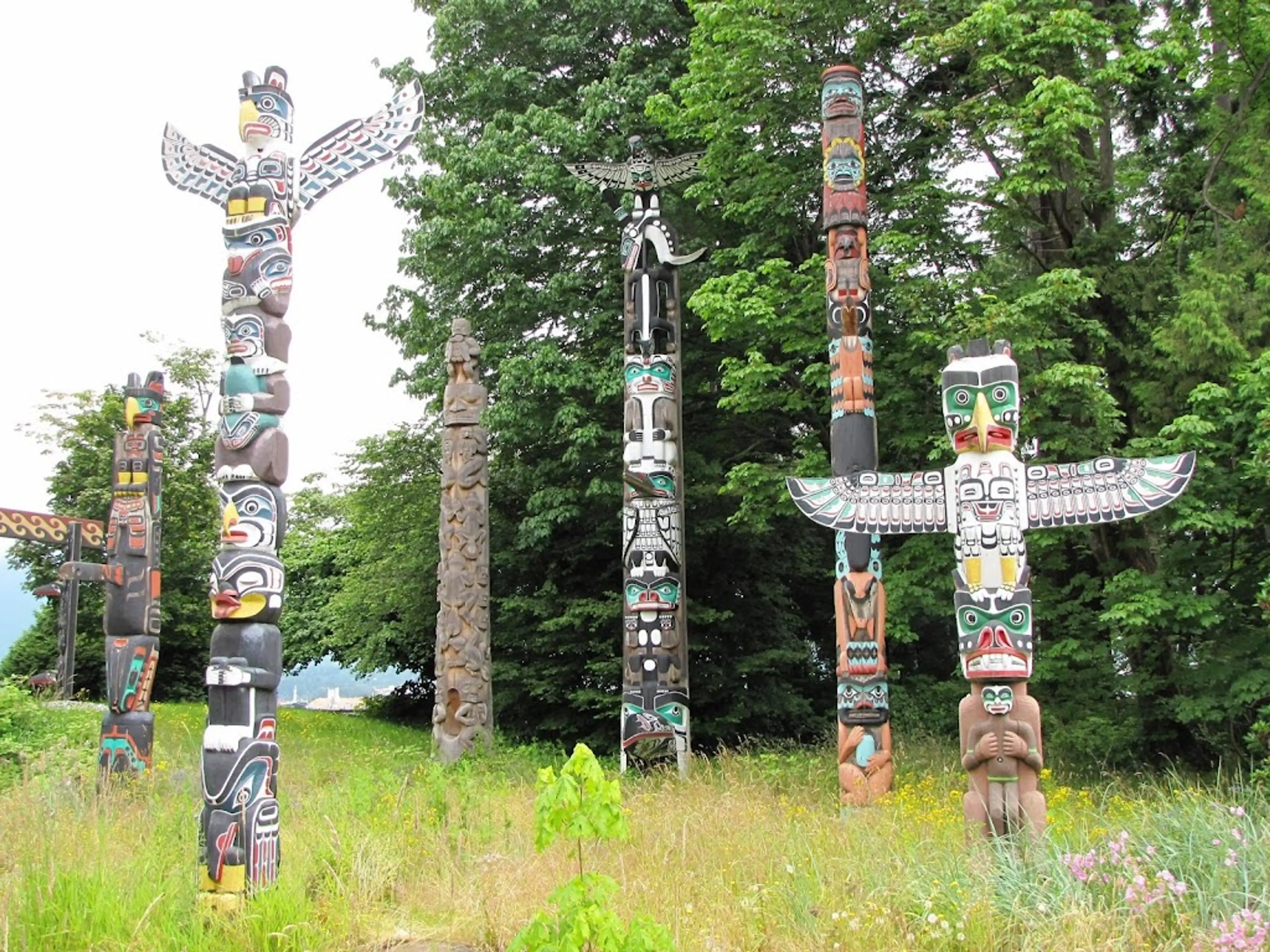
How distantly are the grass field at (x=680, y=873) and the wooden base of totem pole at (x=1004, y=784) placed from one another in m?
0.20

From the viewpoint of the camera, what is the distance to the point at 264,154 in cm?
637

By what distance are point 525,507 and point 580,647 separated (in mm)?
2255

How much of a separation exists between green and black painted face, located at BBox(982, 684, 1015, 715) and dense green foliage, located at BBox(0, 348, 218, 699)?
61.1 feet

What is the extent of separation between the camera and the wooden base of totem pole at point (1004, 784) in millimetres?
6234

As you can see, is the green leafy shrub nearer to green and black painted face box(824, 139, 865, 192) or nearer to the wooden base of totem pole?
the wooden base of totem pole

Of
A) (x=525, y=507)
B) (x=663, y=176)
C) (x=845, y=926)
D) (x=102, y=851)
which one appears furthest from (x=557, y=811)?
(x=525, y=507)

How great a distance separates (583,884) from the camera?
3791mm

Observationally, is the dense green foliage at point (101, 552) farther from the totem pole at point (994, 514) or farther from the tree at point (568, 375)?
the totem pole at point (994, 514)

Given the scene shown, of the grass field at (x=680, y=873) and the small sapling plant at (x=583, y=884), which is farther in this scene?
the grass field at (x=680, y=873)

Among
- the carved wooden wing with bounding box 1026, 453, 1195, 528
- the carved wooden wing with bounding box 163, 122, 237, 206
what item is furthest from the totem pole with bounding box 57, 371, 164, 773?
the carved wooden wing with bounding box 1026, 453, 1195, 528

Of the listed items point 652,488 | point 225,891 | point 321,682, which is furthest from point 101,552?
point 225,891

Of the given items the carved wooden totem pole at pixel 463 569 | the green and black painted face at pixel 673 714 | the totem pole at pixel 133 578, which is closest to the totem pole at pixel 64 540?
the totem pole at pixel 133 578

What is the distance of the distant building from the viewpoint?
89.6 feet

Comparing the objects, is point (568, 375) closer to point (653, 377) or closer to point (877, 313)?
point (653, 377)
